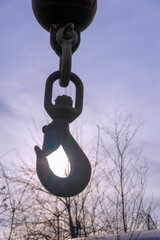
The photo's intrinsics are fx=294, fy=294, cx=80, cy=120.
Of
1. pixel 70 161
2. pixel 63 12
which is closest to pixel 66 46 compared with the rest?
pixel 63 12

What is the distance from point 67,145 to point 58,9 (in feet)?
1.46

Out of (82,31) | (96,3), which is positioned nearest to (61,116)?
(82,31)

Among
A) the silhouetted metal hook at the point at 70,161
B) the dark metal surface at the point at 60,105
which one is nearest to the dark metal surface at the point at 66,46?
the dark metal surface at the point at 60,105

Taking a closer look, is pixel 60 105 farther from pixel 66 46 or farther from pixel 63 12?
pixel 63 12

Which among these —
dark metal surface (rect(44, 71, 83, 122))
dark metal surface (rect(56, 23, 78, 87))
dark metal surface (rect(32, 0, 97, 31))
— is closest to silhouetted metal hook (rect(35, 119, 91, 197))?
dark metal surface (rect(44, 71, 83, 122))

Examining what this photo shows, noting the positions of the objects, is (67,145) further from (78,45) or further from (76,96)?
(78,45)

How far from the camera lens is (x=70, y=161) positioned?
0.89 meters

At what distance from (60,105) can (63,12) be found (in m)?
0.31

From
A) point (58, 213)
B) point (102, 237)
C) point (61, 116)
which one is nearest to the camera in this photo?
point (61, 116)

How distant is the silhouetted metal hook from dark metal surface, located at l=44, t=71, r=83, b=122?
24mm

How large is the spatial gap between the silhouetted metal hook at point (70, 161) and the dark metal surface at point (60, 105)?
0.02 m

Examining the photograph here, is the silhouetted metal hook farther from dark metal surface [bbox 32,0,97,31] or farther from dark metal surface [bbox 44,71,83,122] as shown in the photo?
dark metal surface [bbox 32,0,97,31]

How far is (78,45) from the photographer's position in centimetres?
98

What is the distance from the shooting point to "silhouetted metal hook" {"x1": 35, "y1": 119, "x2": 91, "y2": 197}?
831 mm
